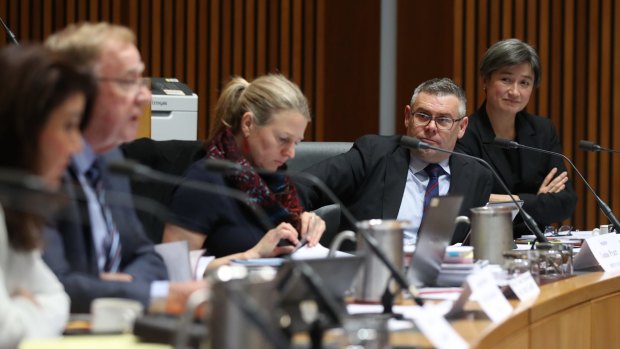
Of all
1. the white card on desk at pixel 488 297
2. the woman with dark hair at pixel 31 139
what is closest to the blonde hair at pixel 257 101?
the white card on desk at pixel 488 297

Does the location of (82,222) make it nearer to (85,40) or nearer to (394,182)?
(85,40)

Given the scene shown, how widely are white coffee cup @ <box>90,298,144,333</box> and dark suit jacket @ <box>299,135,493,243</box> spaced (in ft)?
7.34

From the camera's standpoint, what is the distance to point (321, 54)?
23.1 feet

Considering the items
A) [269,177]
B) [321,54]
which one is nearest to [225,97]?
[269,177]

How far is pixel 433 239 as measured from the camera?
2.95 metres

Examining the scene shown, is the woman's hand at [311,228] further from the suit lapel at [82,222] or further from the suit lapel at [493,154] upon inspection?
the suit lapel at [493,154]

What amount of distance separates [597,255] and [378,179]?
3.36ft

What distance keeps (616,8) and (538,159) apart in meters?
2.02

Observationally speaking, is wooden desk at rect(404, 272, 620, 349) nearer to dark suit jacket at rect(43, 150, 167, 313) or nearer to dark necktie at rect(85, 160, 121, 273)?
dark suit jacket at rect(43, 150, 167, 313)

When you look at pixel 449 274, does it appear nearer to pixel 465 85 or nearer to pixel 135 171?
pixel 135 171

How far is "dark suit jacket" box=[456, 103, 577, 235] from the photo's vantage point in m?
4.96

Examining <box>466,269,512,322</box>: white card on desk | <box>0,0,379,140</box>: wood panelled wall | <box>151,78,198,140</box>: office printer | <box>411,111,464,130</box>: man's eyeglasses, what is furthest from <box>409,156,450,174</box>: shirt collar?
<box>0,0,379,140</box>: wood panelled wall

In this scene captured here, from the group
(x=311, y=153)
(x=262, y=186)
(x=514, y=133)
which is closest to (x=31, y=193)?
(x=262, y=186)

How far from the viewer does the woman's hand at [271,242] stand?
11.0ft
